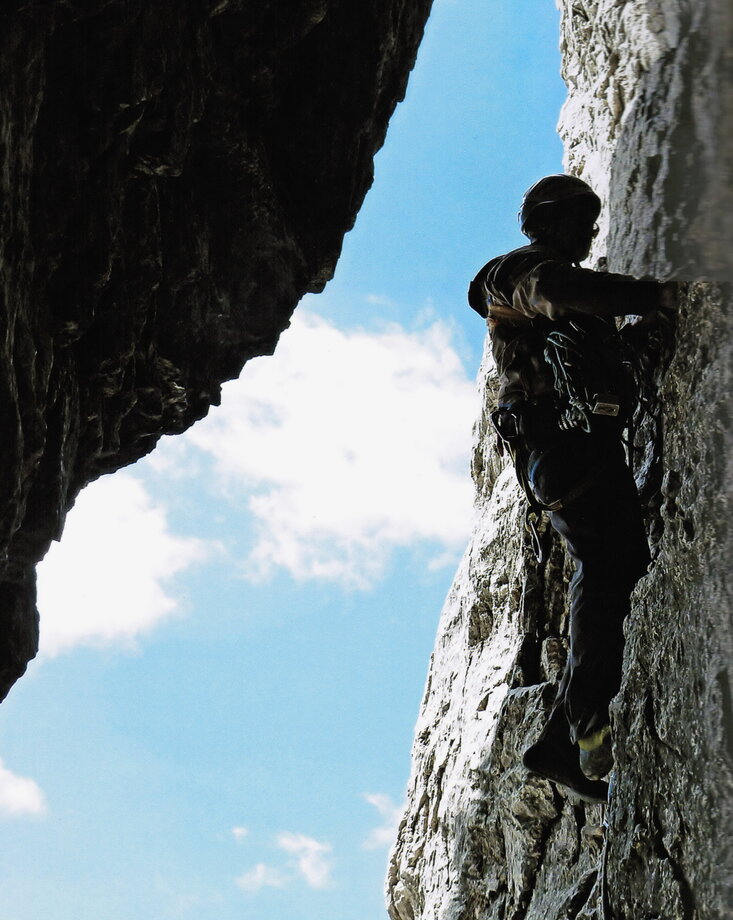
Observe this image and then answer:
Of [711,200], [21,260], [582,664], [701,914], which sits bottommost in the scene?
[701,914]

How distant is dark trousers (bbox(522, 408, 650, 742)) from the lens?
486 centimetres

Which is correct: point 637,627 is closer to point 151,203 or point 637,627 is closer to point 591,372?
point 591,372

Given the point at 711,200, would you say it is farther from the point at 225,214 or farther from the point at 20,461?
the point at 225,214

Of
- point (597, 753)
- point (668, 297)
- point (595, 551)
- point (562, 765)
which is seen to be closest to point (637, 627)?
point (595, 551)

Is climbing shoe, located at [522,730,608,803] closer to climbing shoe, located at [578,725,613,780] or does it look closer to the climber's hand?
climbing shoe, located at [578,725,613,780]

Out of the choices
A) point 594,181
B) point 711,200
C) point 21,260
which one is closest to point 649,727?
point 711,200

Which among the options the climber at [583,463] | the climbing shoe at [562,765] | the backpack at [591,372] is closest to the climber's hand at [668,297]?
the climber at [583,463]

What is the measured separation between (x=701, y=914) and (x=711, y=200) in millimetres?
2816

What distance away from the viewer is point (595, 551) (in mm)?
5008

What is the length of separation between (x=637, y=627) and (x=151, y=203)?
437 centimetres

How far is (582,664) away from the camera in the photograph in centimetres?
491

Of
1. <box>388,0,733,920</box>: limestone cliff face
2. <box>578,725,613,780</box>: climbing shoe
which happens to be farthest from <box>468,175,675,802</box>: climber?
<box>388,0,733,920</box>: limestone cliff face

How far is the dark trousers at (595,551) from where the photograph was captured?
4859 millimetres

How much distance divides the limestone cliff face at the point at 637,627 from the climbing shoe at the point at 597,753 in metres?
0.19
